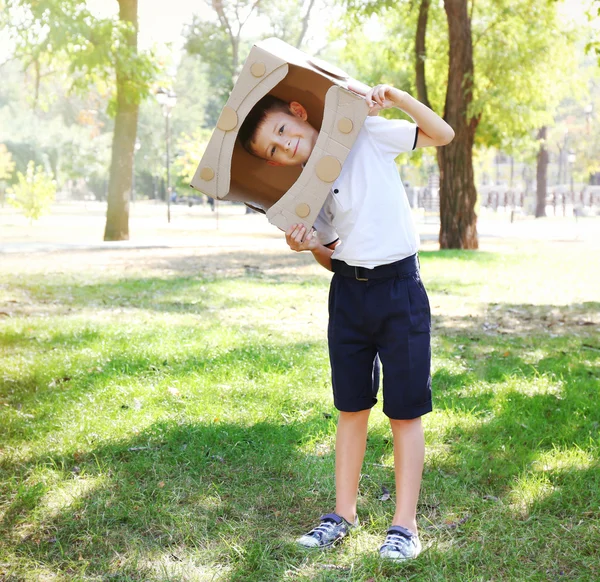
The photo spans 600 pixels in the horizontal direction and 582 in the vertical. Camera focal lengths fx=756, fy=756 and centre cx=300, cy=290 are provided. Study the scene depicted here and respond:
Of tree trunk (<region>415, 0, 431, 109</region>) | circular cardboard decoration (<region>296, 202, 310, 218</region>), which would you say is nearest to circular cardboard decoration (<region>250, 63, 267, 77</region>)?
circular cardboard decoration (<region>296, 202, 310, 218</region>)

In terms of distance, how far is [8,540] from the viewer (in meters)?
2.71

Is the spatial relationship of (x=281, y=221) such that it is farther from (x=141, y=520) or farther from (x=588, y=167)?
(x=588, y=167)

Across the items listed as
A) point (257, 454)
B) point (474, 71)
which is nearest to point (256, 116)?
point (257, 454)

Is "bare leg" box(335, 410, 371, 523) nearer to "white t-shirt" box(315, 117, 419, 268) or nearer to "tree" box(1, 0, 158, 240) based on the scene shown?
"white t-shirt" box(315, 117, 419, 268)

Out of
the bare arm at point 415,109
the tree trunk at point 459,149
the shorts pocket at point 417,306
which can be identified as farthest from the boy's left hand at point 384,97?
the tree trunk at point 459,149

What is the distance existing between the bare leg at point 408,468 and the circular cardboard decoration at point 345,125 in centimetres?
103

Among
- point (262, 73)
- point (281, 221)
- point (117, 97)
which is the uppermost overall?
point (117, 97)

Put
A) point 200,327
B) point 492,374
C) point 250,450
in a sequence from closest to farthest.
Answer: point 250,450 → point 492,374 → point 200,327

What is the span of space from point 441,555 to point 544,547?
1.23 ft

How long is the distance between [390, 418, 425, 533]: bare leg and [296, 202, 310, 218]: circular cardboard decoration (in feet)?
2.62

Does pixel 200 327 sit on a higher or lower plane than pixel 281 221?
lower

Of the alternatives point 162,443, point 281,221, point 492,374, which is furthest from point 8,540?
point 492,374

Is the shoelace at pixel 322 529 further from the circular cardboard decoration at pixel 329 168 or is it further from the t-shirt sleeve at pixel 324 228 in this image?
the circular cardboard decoration at pixel 329 168

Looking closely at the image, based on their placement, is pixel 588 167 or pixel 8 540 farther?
pixel 588 167
